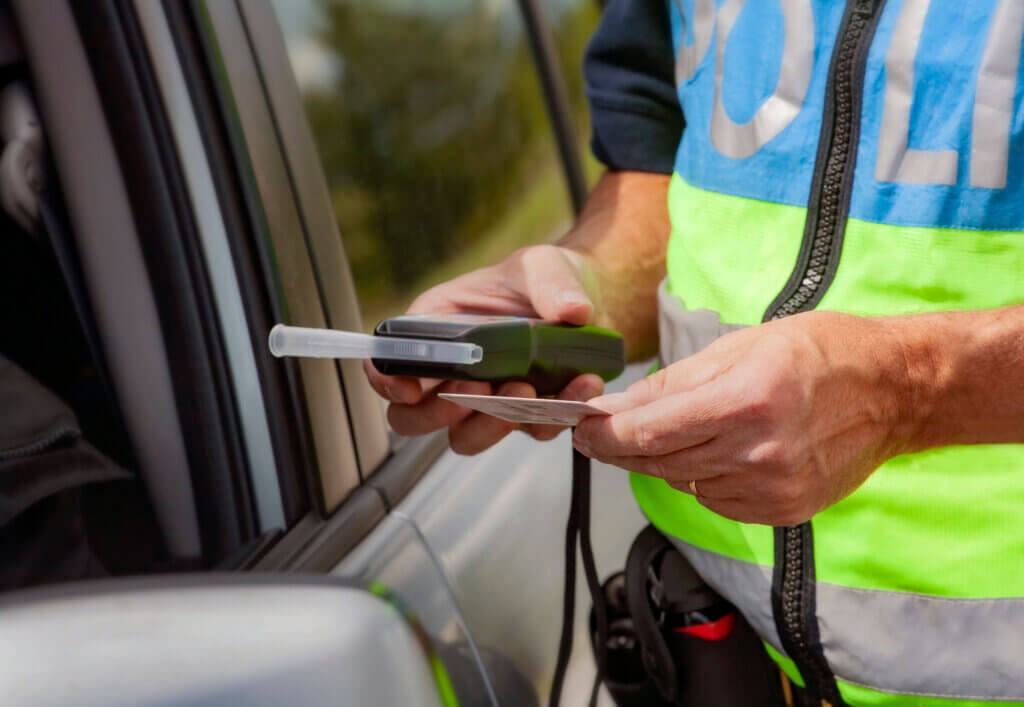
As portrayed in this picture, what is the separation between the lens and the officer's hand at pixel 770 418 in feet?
2.96

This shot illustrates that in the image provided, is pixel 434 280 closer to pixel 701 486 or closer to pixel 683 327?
pixel 683 327

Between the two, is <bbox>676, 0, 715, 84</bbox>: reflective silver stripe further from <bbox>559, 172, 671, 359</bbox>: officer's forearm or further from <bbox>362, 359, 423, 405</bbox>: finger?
<bbox>362, 359, 423, 405</bbox>: finger

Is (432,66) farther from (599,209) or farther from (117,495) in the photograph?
(117,495)

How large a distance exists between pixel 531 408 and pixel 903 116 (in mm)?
501

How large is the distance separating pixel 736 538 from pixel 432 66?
0.89 metres

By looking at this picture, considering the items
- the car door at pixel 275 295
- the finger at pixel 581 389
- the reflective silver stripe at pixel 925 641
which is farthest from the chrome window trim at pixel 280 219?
the reflective silver stripe at pixel 925 641

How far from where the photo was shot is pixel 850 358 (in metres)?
0.95

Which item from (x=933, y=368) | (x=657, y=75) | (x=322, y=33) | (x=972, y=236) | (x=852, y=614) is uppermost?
(x=322, y=33)

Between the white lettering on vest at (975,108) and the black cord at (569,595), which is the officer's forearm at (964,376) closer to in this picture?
the white lettering on vest at (975,108)

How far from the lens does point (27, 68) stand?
992 millimetres

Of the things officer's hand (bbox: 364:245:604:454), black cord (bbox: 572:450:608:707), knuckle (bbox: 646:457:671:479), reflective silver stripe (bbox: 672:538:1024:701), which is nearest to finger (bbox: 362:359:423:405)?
officer's hand (bbox: 364:245:604:454)

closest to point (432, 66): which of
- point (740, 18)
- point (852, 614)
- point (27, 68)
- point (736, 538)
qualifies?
point (740, 18)

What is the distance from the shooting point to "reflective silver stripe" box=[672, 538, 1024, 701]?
1040mm

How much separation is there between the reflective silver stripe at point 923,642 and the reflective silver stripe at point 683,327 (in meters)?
0.28
